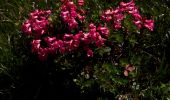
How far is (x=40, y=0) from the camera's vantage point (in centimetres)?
499

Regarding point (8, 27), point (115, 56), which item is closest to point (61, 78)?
point (115, 56)

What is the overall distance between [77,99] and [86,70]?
45cm

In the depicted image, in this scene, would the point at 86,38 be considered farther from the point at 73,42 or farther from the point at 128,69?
the point at 128,69

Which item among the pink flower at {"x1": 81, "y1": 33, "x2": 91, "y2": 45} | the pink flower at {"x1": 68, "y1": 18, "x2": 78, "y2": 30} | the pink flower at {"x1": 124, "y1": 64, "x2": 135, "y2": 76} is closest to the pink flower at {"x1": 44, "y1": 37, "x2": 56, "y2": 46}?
the pink flower at {"x1": 68, "y1": 18, "x2": 78, "y2": 30}

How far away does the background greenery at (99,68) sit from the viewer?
12.2 feet

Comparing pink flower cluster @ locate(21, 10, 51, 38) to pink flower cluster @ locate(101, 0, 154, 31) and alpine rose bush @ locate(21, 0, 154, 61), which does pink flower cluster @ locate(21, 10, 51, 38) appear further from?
pink flower cluster @ locate(101, 0, 154, 31)

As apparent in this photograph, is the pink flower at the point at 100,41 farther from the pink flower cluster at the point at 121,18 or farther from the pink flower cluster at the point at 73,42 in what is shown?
the pink flower cluster at the point at 121,18

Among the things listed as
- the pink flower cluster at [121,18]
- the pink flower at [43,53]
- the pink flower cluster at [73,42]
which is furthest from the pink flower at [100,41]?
the pink flower at [43,53]

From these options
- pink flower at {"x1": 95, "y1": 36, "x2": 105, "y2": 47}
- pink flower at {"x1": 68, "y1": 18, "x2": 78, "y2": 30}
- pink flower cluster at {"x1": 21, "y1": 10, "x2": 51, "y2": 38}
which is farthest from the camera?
pink flower cluster at {"x1": 21, "y1": 10, "x2": 51, "y2": 38}

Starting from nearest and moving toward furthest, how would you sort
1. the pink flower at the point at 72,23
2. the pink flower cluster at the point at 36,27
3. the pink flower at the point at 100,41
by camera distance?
the pink flower at the point at 100,41, the pink flower at the point at 72,23, the pink flower cluster at the point at 36,27

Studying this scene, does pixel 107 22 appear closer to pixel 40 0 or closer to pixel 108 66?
pixel 108 66

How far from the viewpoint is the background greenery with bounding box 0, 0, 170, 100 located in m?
3.71

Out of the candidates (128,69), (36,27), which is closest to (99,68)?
(128,69)

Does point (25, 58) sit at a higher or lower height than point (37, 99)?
higher
